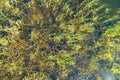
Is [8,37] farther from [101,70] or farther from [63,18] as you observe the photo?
[101,70]

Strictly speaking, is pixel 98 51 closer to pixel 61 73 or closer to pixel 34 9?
pixel 61 73

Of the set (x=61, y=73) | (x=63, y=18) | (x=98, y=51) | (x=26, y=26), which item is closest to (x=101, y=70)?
(x=98, y=51)

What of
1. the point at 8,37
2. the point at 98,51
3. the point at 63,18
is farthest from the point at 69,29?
the point at 8,37

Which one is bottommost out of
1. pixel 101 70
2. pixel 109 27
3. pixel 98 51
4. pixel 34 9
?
pixel 101 70

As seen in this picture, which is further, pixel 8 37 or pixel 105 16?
pixel 105 16

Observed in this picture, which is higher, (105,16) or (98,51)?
(105,16)

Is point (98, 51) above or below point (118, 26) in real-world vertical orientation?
below
